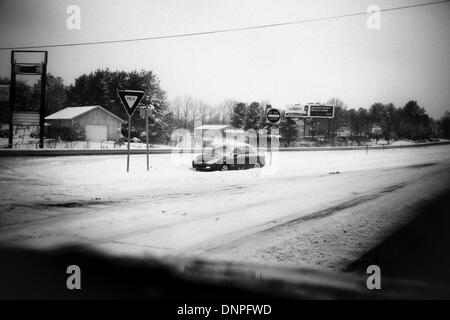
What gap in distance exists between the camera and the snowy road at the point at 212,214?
4891mm

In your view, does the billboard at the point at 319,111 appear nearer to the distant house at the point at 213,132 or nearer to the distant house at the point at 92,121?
the distant house at the point at 213,132

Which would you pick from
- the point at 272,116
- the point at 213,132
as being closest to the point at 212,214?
the point at 272,116

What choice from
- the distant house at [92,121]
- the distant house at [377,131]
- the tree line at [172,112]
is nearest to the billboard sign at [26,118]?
the tree line at [172,112]

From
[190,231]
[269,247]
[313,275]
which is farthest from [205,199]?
[313,275]

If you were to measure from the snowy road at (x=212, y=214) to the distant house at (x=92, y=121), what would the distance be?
1336 inches

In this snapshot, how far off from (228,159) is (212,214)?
8449 mm

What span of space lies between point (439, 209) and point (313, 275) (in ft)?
17.9

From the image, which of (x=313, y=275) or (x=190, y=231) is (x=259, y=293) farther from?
(x=190, y=231)

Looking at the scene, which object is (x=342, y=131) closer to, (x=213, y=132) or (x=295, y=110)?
(x=213, y=132)

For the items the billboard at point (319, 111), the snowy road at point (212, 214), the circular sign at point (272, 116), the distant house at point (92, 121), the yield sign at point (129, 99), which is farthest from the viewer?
the billboard at point (319, 111)

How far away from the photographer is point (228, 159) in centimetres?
1528

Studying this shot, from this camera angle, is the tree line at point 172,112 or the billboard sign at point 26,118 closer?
the billboard sign at point 26,118

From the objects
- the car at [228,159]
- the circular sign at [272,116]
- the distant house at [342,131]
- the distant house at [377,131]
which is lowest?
the car at [228,159]

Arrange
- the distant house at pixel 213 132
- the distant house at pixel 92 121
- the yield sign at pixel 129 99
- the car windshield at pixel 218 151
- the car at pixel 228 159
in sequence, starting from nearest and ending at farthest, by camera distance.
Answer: the yield sign at pixel 129 99, the car at pixel 228 159, the car windshield at pixel 218 151, the distant house at pixel 92 121, the distant house at pixel 213 132
